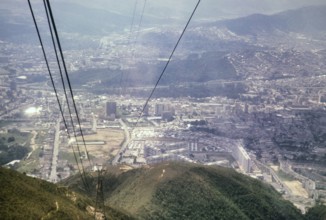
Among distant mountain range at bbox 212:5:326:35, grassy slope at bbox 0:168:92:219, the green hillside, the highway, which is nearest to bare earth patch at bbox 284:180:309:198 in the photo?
the highway

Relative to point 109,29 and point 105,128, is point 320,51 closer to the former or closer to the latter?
point 109,29

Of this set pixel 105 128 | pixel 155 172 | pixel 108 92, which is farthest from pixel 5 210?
pixel 108 92

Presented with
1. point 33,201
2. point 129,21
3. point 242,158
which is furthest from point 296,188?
point 129,21

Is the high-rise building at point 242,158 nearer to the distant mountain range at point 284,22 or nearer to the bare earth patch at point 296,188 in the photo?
the bare earth patch at point 296,188

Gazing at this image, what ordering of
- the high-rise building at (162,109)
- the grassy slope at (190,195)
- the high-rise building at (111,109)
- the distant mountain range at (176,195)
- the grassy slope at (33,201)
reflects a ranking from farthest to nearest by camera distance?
1. the high-rise building at (162,109)
2. the high-rise building at (111,109)
3. the grassy slope at (190,195)
4. the distant mountain range at (176,195)
5. the grassy slope at (33,201)

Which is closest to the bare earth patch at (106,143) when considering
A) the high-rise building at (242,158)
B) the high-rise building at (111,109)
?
the high-rise building at (111,109)

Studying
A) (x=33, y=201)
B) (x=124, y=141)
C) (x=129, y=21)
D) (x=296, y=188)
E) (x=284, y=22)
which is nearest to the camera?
(x=33, y=201)

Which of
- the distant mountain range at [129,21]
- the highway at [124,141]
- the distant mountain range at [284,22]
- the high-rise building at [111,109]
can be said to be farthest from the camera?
the distant mountain range at [284,22]

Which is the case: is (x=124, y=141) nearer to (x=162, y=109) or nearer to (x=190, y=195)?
(x=162, y=109)
